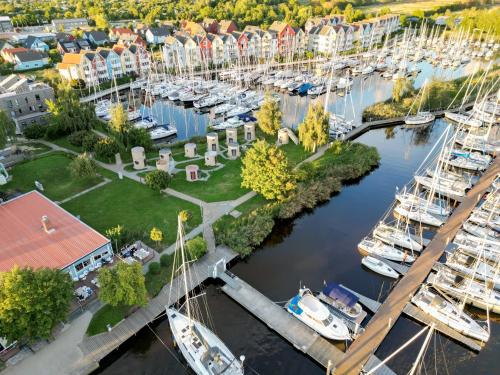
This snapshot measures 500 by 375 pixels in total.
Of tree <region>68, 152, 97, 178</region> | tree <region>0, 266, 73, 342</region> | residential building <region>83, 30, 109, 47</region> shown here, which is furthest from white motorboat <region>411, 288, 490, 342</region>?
residential building <region>83, 30, 109, 47</region>

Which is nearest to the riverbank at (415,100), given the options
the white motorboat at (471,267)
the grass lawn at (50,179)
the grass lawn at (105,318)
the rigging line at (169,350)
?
the white motorboat at (471,267)

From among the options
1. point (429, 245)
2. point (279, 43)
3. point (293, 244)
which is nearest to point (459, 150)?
point (429, 245)

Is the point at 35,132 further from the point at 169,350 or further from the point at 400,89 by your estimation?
the point at 400,89

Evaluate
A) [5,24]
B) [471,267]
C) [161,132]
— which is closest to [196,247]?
[471,267]

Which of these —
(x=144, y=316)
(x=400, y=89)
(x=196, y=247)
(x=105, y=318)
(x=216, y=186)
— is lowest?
(x=144, y=316)

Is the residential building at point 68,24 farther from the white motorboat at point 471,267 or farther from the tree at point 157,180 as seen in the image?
the white motorboat at point 471,267

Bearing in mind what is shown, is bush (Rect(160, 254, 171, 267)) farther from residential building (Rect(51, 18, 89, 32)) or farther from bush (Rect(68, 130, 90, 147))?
residential building (Rect(51, 18, 89, 32))
